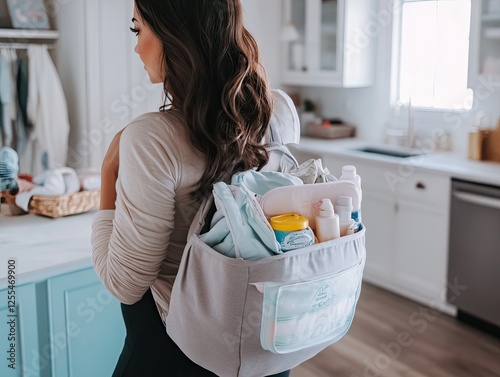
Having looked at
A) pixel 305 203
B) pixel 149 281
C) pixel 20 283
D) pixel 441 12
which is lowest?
pixel 20 283

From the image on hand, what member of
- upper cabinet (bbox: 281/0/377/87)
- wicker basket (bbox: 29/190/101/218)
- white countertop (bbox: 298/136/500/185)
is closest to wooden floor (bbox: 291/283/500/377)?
white countertop (bbox: 298/136/500/185)

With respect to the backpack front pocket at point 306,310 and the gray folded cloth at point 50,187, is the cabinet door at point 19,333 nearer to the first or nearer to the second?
the gray folded cloth at point 50,187

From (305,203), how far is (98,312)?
101 centimetres

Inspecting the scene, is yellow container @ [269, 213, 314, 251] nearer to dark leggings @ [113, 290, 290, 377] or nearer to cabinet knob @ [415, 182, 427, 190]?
dark leggings @ [113, 290, 290, 377]

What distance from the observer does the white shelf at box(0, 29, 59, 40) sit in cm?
308

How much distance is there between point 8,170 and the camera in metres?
1.82

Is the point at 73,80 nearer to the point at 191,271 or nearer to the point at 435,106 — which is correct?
the point at 435,106

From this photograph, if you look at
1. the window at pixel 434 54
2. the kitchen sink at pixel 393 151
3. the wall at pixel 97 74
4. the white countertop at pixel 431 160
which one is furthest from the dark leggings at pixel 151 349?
the window at pixel 434 54

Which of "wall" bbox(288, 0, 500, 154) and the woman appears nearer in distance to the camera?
the woman

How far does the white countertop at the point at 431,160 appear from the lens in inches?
116

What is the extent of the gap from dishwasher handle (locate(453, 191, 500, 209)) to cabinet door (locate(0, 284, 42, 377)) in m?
2.14

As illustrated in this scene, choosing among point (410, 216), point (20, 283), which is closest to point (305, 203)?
point (20, 283)

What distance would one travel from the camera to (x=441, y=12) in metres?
3.60

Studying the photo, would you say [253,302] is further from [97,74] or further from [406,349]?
[97,74]
